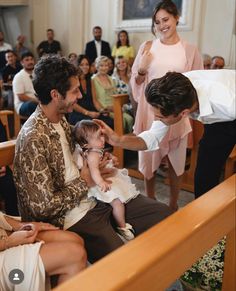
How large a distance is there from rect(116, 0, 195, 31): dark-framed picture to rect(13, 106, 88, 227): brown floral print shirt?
17.3ft

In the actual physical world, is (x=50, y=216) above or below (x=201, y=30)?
below

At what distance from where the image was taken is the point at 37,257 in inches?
47.3

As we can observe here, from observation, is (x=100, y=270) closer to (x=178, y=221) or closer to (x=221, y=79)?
(x=178, y=221)

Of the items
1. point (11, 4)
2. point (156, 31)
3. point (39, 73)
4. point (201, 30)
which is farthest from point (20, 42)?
point (39, 73)

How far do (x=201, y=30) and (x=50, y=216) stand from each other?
5.41 meters

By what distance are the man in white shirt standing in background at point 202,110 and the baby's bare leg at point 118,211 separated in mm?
310

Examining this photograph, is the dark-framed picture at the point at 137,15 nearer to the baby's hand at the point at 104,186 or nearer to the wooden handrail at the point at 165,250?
the baby's hand at the point at 104,186

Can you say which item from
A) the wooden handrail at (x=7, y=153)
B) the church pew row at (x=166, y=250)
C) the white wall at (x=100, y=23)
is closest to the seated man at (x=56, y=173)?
the wooden handrail at (x=7, y=153)

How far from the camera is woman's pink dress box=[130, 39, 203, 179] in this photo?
2355mm

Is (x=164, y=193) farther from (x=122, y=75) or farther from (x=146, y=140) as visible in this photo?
(x=122, y=75)

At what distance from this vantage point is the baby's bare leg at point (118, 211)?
162cm

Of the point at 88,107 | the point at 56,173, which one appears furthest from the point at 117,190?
the point at 88,107

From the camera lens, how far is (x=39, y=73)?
1506 mm

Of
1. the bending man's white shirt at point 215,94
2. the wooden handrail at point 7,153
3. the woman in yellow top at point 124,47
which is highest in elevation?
the woman in yellow top at point 124,47
